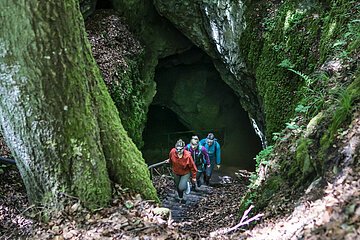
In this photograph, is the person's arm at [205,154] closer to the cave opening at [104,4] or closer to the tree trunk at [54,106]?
the tree trunk at [54,106]

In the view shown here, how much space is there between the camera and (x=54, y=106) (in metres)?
3.38

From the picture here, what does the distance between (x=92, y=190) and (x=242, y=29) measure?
6.97 metres

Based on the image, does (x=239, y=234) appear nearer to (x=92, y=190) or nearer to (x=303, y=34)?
(x=92, y=190)

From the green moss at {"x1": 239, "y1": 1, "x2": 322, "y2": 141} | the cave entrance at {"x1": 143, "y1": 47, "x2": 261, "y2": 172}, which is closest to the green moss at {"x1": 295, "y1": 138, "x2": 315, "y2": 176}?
the green moss at {"x1": 239, "y1": 1, "x2": 322, "y2": 141}

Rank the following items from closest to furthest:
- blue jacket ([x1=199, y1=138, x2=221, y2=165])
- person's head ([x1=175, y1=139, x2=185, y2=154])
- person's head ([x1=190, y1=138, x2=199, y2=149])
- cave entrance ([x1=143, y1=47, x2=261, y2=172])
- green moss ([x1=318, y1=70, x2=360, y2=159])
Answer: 1. green moss ([x1=318, y1=70, x2=360, y2=159])
2. person's head ([x1=175, y1=139, x2=185, y2=154])
3. person's head ([x1=190, y1=138, x2=199, y2=149])
4. blue jacket ([x1=199, y1=138, x2=221, y2=165])
5. cave entrance ([x1=143, y1=47, x2=261, y2=172])

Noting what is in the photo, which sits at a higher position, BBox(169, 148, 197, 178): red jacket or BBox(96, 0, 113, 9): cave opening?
BBox(96, 0, 113, 9): cave opening

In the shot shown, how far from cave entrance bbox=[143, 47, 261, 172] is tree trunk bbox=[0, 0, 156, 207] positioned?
11.7 meters

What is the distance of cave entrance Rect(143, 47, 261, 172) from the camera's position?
15883mm

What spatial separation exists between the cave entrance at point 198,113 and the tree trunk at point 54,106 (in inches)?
461

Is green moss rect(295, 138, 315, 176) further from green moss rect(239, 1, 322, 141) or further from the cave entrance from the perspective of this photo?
the cave entrance

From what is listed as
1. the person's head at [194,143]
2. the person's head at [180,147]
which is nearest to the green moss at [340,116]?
the person's head at [180,147]

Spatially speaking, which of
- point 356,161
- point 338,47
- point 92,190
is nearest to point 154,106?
point 338,47

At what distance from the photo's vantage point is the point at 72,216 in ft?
12.0

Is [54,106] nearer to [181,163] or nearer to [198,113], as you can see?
[181,163]
